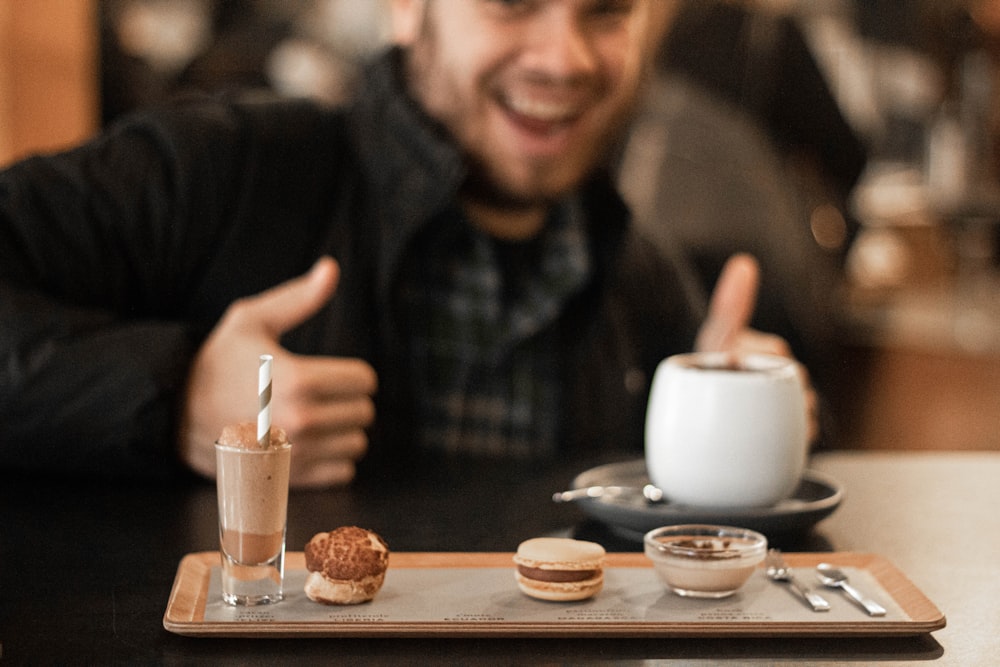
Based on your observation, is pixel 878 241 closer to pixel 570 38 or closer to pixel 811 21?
pixel 811 21

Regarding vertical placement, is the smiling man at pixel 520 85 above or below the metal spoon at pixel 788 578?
above

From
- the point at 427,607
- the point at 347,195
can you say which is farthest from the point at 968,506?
the point at 347,195

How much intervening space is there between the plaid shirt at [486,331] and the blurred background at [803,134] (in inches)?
10.2

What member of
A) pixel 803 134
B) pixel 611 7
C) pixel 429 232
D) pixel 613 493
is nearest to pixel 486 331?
pixel 429 232

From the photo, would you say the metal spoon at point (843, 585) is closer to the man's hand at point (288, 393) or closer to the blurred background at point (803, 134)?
the man's hand at point (288, 393)

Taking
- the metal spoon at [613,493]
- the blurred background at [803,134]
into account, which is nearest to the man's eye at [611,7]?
the blurred background at [803,134]

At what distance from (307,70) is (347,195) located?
2860 millimetres

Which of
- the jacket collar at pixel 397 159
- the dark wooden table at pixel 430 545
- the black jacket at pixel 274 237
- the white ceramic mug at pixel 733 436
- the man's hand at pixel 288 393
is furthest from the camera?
the jacket collar at pixel 397 159

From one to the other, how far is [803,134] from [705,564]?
8.34 feet

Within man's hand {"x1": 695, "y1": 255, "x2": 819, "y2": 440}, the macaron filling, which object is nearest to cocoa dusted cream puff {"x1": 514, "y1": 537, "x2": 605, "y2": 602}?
the macaron filling

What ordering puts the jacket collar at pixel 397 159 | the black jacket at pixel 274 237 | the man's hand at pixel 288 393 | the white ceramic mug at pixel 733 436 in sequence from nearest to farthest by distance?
the white ceramic mug at pixel 733 436 → the man's hand at pixel 288 393 → the black jacket at pixel 274 237 → the jacket collar at pixel 397 159

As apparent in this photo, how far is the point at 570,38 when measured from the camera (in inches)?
60.6

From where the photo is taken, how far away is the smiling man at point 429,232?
1.46 meters

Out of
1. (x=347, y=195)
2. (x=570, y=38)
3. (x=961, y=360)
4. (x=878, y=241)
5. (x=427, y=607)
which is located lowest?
(x=961, y=360)
